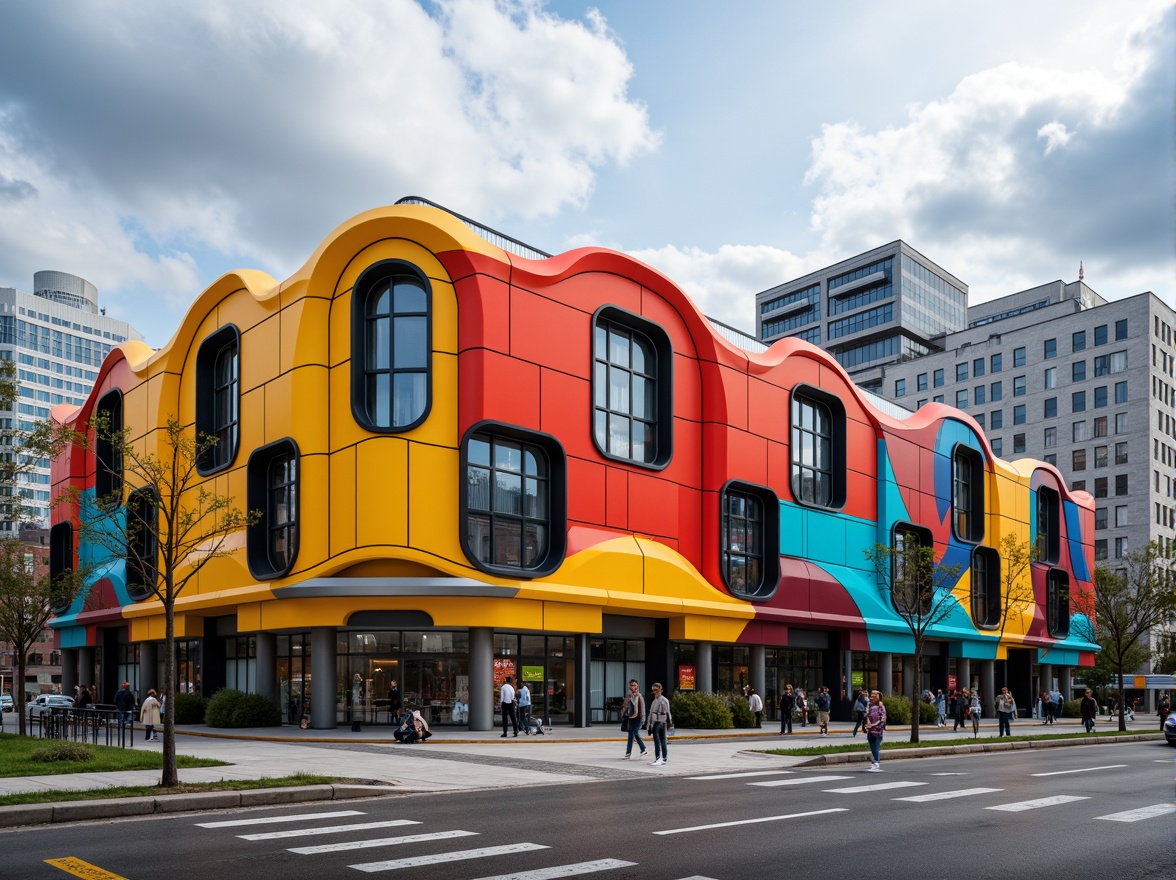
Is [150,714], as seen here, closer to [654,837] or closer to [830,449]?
[654,837]

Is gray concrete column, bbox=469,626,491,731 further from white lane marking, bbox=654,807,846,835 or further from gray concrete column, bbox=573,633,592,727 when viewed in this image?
white lane marking, bbox=654,807,846,835

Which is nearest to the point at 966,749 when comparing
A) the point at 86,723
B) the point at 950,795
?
the point at 950,795

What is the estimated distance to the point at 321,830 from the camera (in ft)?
45.5

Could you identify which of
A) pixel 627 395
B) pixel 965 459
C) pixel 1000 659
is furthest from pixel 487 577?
pixel 1000 659

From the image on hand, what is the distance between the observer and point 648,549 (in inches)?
1512

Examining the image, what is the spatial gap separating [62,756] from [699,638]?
23887 mm

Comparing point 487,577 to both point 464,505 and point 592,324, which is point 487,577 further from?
point 592,324

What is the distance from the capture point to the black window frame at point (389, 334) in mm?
34156

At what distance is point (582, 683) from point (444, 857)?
82.7ft

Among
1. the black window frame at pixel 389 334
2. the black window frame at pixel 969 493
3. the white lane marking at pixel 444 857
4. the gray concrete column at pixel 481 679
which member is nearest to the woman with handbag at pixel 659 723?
the gray concrete column at pixel 481 679

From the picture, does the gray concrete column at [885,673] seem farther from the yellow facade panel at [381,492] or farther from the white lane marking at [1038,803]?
the white lane marking at [1038,803]

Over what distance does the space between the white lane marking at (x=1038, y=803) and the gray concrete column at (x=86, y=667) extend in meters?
49.6

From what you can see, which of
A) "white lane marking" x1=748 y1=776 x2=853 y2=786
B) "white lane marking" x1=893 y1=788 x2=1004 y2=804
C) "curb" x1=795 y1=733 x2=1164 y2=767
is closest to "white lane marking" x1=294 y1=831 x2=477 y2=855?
"white lane marking" x1=893 y1=788 x2=1004 y2=804

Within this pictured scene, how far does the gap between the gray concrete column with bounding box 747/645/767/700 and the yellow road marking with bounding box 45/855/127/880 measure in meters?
34.6
